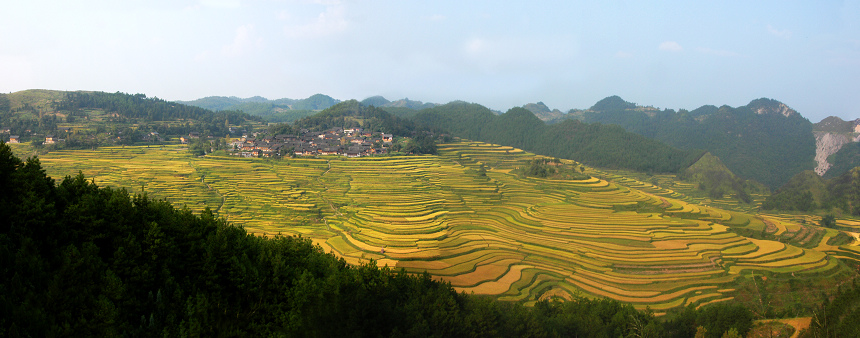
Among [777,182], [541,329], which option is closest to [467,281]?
[541,329]

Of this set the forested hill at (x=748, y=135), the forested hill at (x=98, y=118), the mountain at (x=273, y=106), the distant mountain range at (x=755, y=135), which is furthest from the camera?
the mountain at (x=273, y=106)

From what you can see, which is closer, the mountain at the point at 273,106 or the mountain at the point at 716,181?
the mountain at the point at 716,181

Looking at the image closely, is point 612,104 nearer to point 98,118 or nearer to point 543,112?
point 543,112

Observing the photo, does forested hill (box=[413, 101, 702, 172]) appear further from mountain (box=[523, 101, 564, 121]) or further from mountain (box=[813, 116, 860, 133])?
mountain (box=[523, 101, 564, 121])

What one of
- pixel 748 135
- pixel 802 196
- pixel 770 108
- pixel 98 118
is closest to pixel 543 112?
pixel 770 108

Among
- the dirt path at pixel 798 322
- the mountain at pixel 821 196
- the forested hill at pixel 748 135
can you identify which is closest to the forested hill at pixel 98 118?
the dirt path at pixel 798 322

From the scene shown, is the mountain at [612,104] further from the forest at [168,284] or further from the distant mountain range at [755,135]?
the forest at [168,284]

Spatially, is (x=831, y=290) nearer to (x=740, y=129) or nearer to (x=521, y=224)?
(x=521, y=224)

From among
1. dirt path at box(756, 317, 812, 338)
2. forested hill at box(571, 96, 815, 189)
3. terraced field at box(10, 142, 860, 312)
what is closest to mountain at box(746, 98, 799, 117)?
forested hill at box(571, 96, 815, 189)
